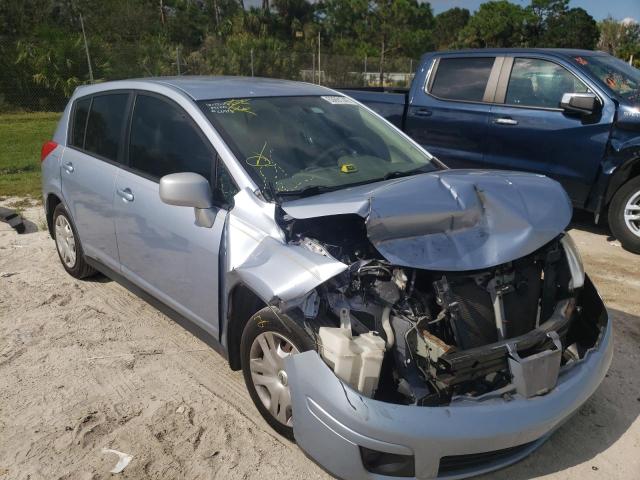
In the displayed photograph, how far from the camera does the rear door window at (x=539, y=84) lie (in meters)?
5.77

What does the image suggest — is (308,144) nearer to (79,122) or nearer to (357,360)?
(357,360)

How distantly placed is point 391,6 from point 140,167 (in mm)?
56013

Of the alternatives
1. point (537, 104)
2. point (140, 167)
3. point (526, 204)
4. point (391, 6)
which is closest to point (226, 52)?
point (537, 104)

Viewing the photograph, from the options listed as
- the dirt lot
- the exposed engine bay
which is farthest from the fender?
the exposed engine bay

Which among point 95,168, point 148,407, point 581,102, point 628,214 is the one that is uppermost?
point 581,102

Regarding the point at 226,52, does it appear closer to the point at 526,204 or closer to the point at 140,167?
the point at 140,167

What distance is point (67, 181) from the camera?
443 cm

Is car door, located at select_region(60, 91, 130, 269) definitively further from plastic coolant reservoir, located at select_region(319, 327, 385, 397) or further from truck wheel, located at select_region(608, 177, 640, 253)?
→ truck wheel, located at select_region(608, 177, 640, 253)

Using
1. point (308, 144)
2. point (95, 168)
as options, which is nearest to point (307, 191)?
point (308, 144)

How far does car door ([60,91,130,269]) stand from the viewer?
12.8 ft

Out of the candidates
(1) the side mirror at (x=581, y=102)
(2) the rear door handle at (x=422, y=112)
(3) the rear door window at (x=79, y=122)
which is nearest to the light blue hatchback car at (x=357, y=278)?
(3) the rear door window at (x=79, y=122)

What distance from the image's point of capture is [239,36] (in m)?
31.3

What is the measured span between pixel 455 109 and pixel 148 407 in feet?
16.3

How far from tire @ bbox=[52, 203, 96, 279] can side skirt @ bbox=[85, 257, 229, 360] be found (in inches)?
7.7
